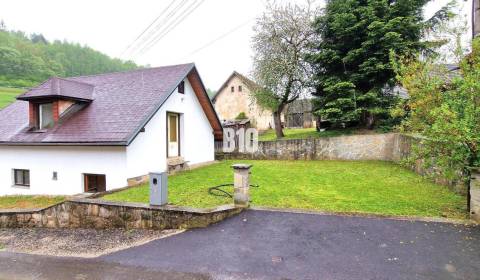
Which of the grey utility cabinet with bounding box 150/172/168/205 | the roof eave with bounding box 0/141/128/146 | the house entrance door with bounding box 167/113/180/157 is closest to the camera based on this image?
the grey utility cabinet with bounding box 150/172/168/205

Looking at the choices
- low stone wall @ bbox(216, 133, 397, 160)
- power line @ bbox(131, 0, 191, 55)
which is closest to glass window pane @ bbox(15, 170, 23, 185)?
power line @ bbox(131, 0, 191, 55)

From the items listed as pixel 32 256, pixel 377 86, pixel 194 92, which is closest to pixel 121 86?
pixel 194 92

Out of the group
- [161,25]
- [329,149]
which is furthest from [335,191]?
[161,25]

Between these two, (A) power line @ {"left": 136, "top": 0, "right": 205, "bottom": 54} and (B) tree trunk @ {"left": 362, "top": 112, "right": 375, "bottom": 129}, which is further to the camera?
(B) tree trunk @ {"left": 362, "top": 112, "right": 375, "bottom": 129}

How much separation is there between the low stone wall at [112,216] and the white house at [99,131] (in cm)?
217

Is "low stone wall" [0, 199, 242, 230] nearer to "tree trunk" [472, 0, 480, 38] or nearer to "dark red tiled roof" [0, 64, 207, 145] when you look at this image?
"dark red tiled roof" [0, 64, 207, 145]

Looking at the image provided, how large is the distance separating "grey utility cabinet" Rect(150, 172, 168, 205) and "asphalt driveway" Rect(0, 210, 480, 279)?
39.0 inches

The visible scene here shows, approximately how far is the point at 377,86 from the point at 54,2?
17174 millimetres

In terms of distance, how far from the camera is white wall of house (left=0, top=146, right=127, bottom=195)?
892 cm

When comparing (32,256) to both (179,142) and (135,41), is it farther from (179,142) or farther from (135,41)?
(135,41)

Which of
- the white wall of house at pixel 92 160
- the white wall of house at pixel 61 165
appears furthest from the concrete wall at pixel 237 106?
the white wall of house at pixel 61 165

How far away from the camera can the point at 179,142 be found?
12.2 meters

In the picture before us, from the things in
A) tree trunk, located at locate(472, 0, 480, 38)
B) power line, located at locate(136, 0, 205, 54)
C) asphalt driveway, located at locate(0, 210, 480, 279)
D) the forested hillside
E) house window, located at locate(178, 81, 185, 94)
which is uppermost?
the forested hillside

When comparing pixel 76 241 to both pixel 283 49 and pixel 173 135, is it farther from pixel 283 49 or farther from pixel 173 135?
pixel 283 49
